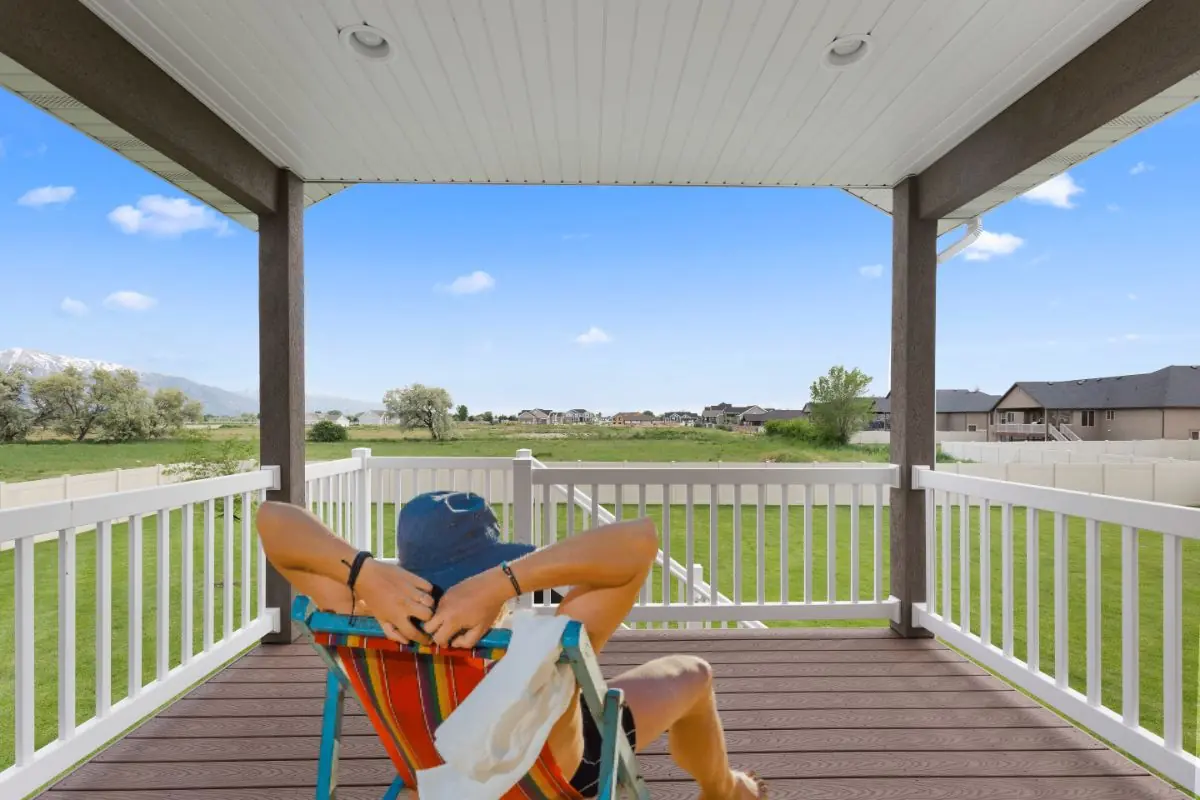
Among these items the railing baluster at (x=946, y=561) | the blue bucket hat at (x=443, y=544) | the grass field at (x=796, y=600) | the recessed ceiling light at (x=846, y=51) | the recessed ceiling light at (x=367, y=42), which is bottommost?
the grass field at (x=796, y=600)

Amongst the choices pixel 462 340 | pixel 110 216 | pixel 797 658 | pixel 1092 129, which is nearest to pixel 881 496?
pixel 797 658

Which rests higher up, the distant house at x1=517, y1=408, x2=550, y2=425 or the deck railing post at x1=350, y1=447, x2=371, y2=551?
the distant house at x1=517, y1=408, x2=550, y2=425

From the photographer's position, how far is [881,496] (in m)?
3.82

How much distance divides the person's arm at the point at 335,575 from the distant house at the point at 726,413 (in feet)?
49.8

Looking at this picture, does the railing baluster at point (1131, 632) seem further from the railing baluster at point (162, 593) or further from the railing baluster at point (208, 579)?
the railing baluster at point (208, 579)

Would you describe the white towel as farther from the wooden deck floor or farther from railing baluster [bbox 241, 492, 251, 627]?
railing baluster [bbox 241, 492, 251, 627]

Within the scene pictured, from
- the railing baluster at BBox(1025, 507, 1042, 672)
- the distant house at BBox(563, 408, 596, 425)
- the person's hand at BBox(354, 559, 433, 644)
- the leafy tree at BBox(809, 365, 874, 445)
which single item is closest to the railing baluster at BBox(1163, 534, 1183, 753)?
the railing baluster at BBox(1025, 507, 1042, 672)

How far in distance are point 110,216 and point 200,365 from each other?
527 cm

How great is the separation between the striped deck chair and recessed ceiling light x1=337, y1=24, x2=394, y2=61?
1.93m

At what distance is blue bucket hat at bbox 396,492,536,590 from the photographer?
3.86 feet

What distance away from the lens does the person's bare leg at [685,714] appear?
1.41 meters

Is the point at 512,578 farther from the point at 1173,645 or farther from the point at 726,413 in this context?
the point at 726,413

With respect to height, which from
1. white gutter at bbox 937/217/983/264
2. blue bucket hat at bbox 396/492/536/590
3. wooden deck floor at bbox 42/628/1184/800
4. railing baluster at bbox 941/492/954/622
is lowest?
wooden deck floor at bbox 42/628/1184/800

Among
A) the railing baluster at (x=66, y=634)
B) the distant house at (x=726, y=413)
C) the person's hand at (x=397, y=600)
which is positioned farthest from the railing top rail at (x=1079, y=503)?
the distant house at (x=726, y=413)
